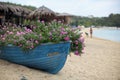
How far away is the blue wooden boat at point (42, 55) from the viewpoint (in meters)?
6.11

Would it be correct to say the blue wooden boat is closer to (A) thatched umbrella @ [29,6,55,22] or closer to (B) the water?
(A) thatched umbrella @ [29,6,55,22]

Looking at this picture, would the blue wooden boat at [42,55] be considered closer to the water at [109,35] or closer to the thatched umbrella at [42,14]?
the thatched umbrella at [42,14]

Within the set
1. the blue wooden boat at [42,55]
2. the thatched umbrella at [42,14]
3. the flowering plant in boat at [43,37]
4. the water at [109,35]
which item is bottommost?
the water at [109,35]

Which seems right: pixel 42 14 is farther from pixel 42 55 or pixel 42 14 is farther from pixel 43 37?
pixel 42 55

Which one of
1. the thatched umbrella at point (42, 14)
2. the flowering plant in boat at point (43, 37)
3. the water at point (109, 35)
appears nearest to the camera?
the flowering plant in boat at point (43, 37)

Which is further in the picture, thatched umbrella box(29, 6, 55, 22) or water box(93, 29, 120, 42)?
water box(93, 29, 120, 42)

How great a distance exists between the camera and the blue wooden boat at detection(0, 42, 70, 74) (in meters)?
6.11

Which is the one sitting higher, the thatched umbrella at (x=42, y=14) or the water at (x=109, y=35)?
the thatched umbrella at (x=42, y=14)

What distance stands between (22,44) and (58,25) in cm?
152

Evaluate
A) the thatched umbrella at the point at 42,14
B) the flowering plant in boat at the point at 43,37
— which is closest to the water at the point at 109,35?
the thatched umbrella at the point at 42,14

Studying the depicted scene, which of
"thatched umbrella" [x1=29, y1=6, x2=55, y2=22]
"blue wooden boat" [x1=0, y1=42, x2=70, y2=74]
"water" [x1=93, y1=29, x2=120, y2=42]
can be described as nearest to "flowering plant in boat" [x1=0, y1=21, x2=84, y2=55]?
"blue wooden boat" [x1=0, y1=42, x2=70, y2=74]

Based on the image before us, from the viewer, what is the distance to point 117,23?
111375 mm

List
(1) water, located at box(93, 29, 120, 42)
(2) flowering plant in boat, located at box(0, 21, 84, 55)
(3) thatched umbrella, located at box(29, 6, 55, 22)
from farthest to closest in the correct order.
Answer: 1. (1) water, located at box(93, 29, 120, 42)
2. (3) thatched umbrella, located at box(29, 6, 55, 22)
3. (2) flowering plant in boat, located at box(0, 21, 84, 55)

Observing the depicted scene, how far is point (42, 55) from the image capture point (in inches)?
241
